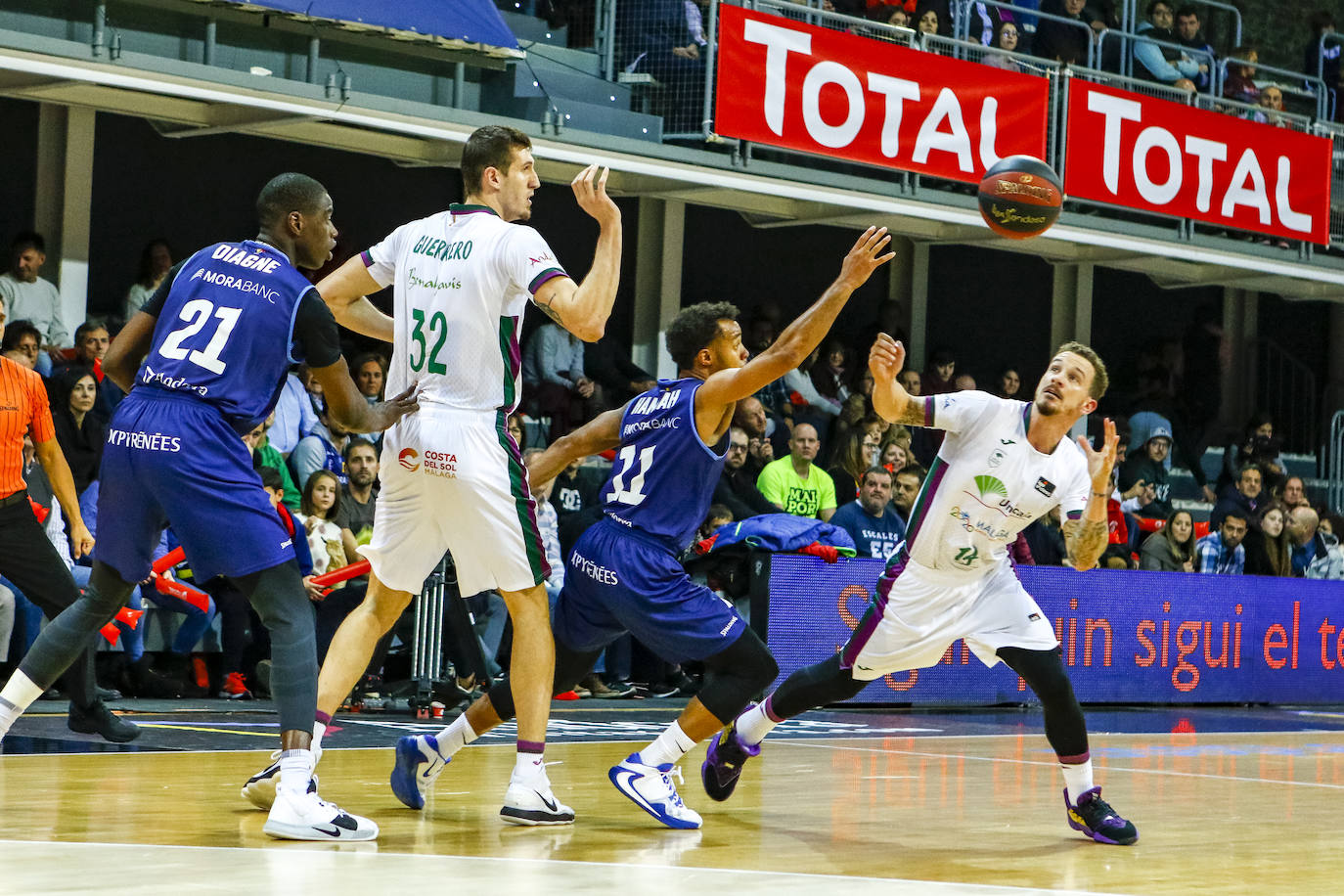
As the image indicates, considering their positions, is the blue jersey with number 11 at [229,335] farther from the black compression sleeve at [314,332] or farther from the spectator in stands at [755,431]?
the spectator in stands at [755,431]

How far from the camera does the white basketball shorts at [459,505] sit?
6.12m

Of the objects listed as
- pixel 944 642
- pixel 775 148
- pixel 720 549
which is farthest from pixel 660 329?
pixel 944 642

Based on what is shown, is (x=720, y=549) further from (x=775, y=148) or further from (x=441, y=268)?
(x=441, y=268)

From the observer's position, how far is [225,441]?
5.84 metres

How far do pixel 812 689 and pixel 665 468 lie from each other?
113cm

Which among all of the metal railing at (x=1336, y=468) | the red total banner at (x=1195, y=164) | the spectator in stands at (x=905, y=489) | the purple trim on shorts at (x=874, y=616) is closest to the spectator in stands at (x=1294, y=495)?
the metal railing at (x=1336, y=468)

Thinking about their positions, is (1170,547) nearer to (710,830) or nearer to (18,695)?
(710,830)

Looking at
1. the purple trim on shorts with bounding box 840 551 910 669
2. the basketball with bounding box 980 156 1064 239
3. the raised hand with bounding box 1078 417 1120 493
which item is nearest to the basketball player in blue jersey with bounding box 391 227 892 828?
the purple trim on shorts with bounding box 840 551 910 669

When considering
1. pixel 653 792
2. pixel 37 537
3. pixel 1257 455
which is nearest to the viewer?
pixel 653 792

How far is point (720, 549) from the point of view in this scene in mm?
13023

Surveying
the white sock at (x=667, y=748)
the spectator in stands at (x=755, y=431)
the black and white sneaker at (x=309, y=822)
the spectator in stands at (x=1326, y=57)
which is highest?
the spectator in stands at (x=1326, y=57)

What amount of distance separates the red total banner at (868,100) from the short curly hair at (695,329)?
7.92 metres

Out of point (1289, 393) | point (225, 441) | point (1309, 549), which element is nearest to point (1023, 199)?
point (225, 441)

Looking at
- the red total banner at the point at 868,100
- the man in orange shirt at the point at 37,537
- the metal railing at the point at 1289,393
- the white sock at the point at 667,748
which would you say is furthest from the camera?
the metal railing at the point at 1289,393
